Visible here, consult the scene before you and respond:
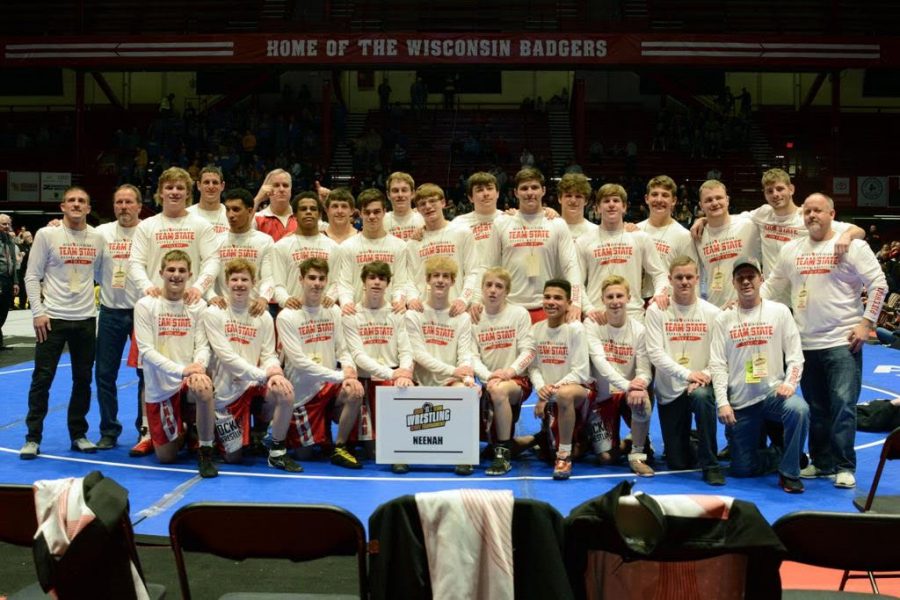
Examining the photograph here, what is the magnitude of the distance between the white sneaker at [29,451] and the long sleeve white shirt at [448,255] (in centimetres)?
332

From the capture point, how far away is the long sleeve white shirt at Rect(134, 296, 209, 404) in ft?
26.0

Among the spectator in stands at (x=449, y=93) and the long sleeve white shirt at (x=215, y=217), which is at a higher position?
the spectator in stands at (x=449, y=93)

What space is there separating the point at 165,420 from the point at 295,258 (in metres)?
1.76

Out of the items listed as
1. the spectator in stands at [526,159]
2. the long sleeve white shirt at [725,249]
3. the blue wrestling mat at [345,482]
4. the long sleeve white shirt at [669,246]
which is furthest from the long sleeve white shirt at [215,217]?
the spectator in stands at [526,159]

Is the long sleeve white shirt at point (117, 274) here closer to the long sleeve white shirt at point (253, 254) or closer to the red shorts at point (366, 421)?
the long sleeve white shirt at point (253, 254)

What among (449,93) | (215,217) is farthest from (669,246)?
(449,93)

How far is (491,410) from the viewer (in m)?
8.09

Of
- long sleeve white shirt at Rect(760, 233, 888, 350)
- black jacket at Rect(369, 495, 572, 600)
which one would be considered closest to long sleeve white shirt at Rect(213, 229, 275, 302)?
long sleeve white shirt at Rect(760, 233, 888, 350)

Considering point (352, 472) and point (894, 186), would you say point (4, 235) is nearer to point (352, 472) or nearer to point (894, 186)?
point (352, 472)

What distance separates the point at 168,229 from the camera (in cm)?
854

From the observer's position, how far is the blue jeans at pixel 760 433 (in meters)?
7.21

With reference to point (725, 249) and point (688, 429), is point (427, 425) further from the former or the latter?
point (725, 249)

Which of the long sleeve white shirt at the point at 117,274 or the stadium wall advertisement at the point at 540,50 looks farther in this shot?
the stadium wall advertisement at the point at 540,50

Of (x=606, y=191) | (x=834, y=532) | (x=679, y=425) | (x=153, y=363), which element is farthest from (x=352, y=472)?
(x=834, y=532)
